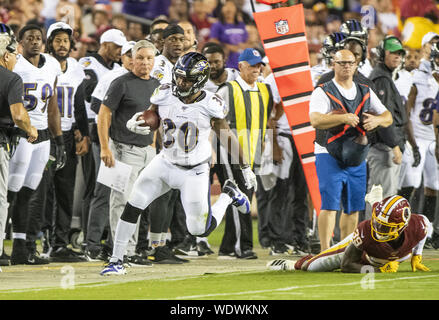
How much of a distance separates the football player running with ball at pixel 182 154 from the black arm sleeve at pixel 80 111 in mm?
2454

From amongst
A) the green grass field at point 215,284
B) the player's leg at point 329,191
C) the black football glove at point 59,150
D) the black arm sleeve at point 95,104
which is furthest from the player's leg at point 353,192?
the black football glove at point 59,150

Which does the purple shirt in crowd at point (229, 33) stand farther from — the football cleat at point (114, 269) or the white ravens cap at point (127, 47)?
the football cleat at point (114, 269)

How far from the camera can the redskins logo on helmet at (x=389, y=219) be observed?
27.7 feet

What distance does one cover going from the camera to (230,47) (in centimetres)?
1773

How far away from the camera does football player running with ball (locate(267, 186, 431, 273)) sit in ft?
27.8

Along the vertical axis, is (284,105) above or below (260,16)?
below

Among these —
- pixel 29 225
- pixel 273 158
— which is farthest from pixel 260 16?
pixel 29 225

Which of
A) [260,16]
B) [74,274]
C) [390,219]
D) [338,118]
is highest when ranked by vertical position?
[260,16]

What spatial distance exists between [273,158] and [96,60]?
8.39ft

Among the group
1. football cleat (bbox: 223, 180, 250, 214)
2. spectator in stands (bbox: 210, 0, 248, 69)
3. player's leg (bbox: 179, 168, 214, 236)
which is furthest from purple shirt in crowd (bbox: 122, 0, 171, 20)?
player's leg (bbox: 179, 168, 214, 236)

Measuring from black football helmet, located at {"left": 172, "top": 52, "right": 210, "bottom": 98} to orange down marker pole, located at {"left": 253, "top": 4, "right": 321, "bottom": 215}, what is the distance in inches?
96.4

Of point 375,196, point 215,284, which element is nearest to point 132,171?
point 215,284

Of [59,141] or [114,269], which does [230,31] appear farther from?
[114,269]

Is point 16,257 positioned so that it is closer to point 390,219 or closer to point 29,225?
point 29,225
